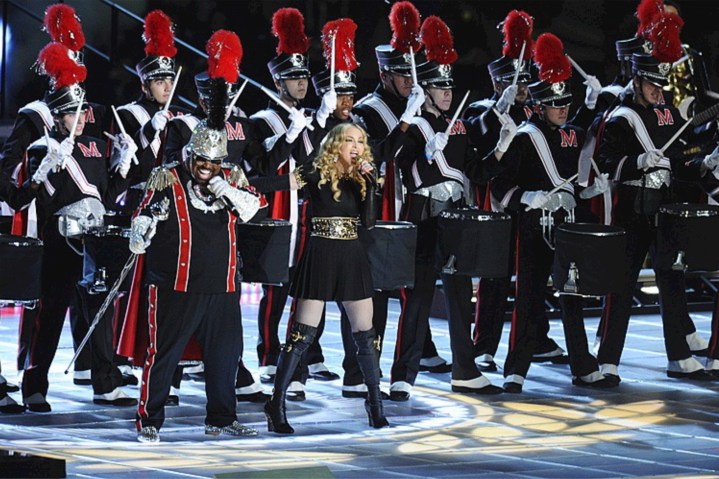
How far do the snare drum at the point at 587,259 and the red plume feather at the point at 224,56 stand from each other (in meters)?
2.07

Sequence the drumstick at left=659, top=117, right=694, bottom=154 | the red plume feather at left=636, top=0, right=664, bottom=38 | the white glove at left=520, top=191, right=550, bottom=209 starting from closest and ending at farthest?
1. the white glove at left=520, top=191, right=550, bottom=209
2. the drumstick at left=659, top=117, right=694, bottom=154
3. the red plume feather at left=636, top=0, right=664, bottom=38

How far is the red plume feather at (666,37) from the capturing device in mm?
10492

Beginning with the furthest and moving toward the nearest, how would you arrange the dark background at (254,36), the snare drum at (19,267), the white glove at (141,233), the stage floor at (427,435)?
the dark background at (254,36), the snare drum at (19,267), the white glove at (141,233), the stage floor at (427,435)

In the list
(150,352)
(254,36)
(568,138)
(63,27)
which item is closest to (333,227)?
(150,352)

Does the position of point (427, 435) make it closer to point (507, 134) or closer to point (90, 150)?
point (507, 134)

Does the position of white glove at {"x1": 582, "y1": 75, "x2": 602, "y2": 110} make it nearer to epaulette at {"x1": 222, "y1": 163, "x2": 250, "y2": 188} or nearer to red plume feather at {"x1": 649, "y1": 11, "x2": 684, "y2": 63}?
red plume feather at {"x1": 649, "y1": 11, "x2": 684, "y2": 63}

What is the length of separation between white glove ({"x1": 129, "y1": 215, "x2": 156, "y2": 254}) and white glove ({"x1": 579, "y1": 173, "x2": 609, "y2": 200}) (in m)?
2.96

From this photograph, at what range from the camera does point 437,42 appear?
10.1m

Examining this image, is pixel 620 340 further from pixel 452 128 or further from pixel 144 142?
pixel 144 142

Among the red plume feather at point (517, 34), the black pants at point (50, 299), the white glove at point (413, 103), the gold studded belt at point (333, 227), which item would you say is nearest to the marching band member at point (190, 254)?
the gold studded belt at point (333, 227)

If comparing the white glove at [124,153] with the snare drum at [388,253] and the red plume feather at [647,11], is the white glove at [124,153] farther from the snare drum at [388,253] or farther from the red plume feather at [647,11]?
the red plume feather at [647,11]

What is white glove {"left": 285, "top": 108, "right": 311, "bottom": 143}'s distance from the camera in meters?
9.68

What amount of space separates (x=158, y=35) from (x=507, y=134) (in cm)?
210

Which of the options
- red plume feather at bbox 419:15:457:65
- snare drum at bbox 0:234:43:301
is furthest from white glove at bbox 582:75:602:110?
snare drum at bbox 0:234:43:301
